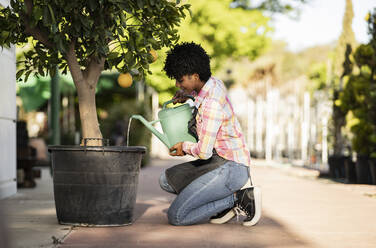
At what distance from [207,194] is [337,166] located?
25.6 feet

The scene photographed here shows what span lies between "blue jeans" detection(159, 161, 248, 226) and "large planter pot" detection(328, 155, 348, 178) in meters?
7.42

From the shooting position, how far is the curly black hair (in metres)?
5.15

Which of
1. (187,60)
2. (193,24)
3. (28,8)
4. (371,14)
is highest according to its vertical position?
(193,24)

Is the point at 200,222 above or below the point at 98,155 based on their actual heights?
below

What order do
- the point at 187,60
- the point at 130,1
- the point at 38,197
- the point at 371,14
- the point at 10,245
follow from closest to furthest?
1. the point at 10,245
2. the point at 130,1
3. the point at 187,60
4. the point at 38,197
5. the point at 371,14

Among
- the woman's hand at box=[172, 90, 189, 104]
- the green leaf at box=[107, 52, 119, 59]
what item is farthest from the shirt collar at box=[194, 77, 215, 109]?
the green leaf at box=[107, 52, 119, 59]

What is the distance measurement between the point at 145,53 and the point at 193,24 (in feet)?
56.8

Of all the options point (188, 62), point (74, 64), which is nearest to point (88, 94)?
point (74, 64)

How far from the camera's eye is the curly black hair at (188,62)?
16.9 feet

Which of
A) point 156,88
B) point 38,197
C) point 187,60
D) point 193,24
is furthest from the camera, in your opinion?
point 156,88

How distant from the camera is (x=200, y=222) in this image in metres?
5.58

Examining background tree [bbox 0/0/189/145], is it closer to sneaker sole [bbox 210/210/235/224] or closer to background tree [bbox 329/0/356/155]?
sneaker sole [bbox 210/210/235/224]

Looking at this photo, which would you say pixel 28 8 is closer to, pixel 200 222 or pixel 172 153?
pixel 172 153

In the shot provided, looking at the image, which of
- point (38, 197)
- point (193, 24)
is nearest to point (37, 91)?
point (193, 24)
